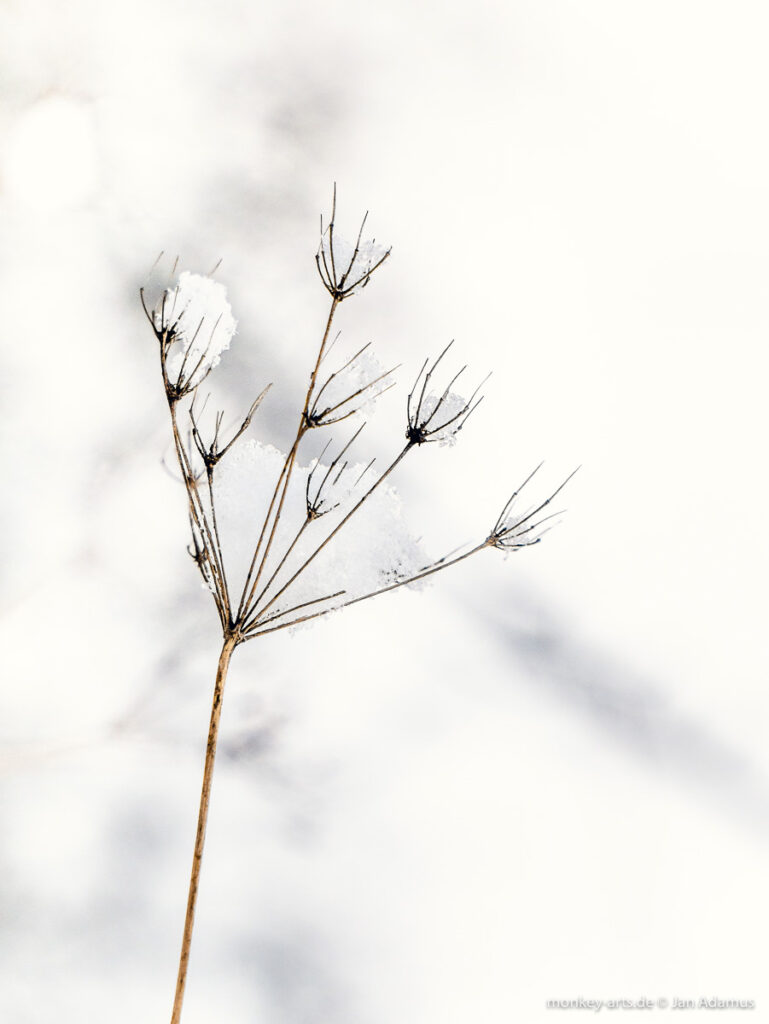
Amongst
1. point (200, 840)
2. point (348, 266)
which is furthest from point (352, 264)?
point (200, 840)

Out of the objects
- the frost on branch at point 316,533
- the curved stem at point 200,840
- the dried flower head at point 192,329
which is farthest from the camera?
the frost on branch at point 316,533

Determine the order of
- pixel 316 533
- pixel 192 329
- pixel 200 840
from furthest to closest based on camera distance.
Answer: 1. pixel 316 533
2. pixel 192 329
3. pixel 200 840

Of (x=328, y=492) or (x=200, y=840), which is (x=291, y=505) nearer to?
(x=328, y=492)

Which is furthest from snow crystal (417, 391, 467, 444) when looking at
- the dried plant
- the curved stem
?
the curved stem

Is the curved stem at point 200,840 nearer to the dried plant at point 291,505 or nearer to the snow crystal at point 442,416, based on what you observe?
the dried plant at point 291,505

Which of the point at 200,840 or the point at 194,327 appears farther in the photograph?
the point at 194,327

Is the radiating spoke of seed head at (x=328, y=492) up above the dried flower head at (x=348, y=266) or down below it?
below

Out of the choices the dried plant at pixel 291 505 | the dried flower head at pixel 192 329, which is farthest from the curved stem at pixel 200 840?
the dried flower head at pixel 192 329
